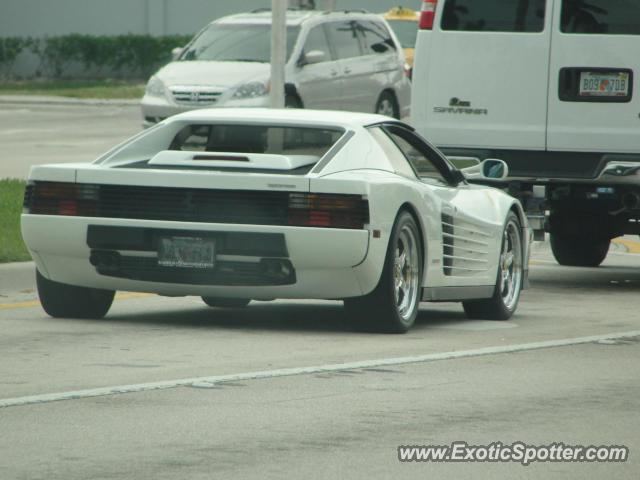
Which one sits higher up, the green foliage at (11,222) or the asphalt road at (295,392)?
the asphalt road at (295,392)

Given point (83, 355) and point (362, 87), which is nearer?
point (83, 355)

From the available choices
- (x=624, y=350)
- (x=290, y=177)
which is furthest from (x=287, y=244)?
(x=624, y=350)

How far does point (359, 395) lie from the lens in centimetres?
824

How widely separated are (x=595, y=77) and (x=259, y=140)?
4092 millimetres

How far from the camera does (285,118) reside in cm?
1099

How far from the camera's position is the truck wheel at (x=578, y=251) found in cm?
1625

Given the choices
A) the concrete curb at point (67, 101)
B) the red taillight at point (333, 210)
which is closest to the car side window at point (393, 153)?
the red taillight at point (333, 210)

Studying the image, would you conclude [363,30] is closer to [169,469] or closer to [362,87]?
[362,87]

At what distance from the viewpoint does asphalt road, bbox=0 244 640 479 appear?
22.1 ft

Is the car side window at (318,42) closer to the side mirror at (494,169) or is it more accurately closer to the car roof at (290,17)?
the car roof at (290,17)

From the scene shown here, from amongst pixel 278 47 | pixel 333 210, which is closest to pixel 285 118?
pixel 333 210

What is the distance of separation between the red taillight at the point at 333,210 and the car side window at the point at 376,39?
1636 cm

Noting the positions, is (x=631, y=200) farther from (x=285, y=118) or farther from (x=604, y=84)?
(x=285, y=118)

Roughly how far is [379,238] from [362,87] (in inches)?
623
